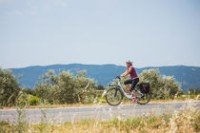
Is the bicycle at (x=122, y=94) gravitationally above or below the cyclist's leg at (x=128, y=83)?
below

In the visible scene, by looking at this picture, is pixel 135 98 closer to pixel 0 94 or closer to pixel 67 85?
pixel 0 94

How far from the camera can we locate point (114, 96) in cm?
1733

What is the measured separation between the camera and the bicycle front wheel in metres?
17.1

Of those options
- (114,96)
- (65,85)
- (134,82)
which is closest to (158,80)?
(65,85)

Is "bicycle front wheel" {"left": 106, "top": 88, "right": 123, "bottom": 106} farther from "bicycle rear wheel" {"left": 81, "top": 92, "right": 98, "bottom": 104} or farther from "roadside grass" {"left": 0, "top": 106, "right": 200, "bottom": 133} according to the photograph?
"roadside grass" {"left": 0, "top": 106, "right": 200, "bottom": 133}

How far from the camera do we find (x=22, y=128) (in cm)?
566

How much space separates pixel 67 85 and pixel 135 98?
30598mm

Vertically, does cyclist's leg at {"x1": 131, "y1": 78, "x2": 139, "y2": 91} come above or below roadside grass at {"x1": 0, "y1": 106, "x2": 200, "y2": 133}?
above

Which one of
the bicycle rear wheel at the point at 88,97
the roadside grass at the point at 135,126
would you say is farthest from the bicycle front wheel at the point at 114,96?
the roadside grass at the point at 135,126

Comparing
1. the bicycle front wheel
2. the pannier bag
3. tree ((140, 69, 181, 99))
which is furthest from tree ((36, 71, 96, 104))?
the bicycle front wheel

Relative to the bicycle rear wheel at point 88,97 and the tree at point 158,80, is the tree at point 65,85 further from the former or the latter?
the bicycle rear wheel at point 88,97

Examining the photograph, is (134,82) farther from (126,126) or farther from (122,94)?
(126,126)

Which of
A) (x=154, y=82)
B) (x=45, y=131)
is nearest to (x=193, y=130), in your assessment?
(x=45, y=131)

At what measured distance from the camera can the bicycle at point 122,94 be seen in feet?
56.5
